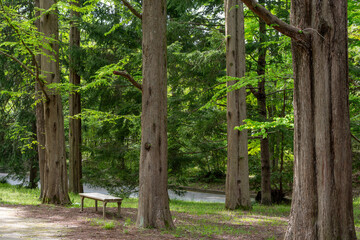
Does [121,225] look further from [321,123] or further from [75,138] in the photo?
[75,138]

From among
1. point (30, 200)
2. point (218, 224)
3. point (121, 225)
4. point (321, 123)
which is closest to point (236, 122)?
point (218, 224)

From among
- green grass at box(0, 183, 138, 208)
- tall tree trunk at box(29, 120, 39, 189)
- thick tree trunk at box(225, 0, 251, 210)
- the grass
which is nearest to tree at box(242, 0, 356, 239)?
the grass

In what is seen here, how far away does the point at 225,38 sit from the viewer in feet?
43.7

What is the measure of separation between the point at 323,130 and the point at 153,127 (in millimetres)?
3750

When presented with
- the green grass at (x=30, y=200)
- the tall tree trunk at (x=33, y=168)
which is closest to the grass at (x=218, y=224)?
the green grass at (x=30, y=200)

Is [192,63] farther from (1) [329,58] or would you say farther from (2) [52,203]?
(1) [329,58]

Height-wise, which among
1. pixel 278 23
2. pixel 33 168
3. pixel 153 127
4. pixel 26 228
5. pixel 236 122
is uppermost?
pixel 278 23

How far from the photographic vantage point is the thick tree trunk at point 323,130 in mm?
5621

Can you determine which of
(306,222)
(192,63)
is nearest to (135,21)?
(192,63)

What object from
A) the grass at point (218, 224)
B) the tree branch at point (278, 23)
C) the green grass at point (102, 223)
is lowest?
the grass at point (218, 224)

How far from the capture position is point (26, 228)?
7715 millimetres

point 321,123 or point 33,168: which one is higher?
point 321,123

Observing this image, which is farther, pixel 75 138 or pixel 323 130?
pixel 75 138

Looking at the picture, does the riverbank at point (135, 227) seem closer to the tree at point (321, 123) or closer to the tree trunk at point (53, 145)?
the tree trunk at point (53, 145)
